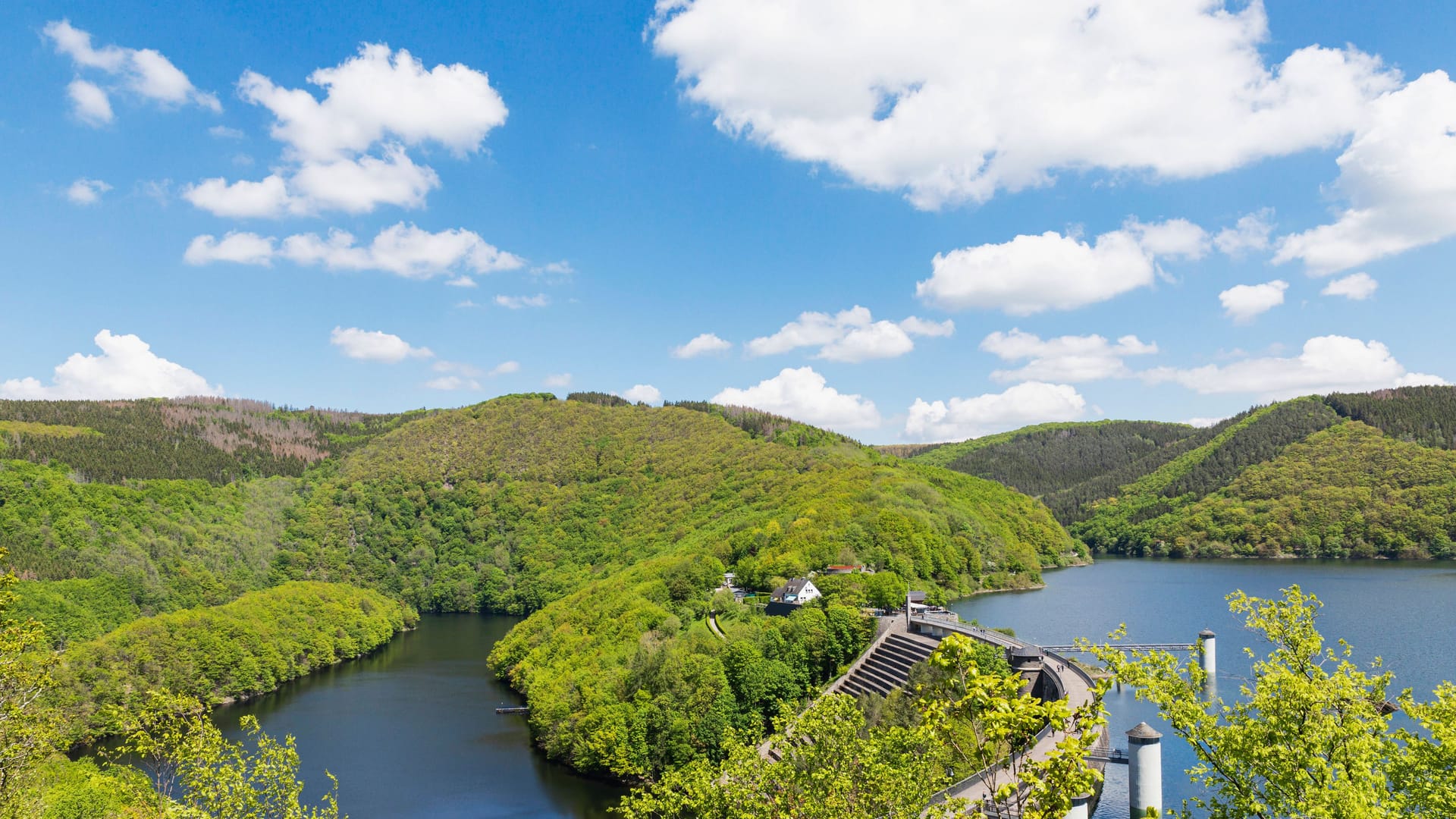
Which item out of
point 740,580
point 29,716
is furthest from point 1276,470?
point 29,716

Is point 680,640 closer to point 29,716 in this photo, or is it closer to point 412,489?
point 29,716

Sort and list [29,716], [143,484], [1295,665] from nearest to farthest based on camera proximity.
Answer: [1295,665] < [29,716] < [143,484]

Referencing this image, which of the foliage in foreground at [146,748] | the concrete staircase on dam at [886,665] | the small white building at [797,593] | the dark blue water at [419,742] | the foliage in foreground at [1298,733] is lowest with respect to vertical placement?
the dark blue water at [419,742]

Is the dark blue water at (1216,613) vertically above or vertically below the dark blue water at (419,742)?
above

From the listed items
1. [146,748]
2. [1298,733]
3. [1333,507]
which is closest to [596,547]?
[146,748]

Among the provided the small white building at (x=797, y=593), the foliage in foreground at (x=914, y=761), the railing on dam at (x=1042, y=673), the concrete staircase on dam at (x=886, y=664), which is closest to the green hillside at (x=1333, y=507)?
the railing on dam at (x=1042, y=673)

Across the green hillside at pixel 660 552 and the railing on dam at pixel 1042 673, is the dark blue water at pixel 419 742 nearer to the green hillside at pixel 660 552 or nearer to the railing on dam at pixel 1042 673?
the green hillside at pixel 660 552
